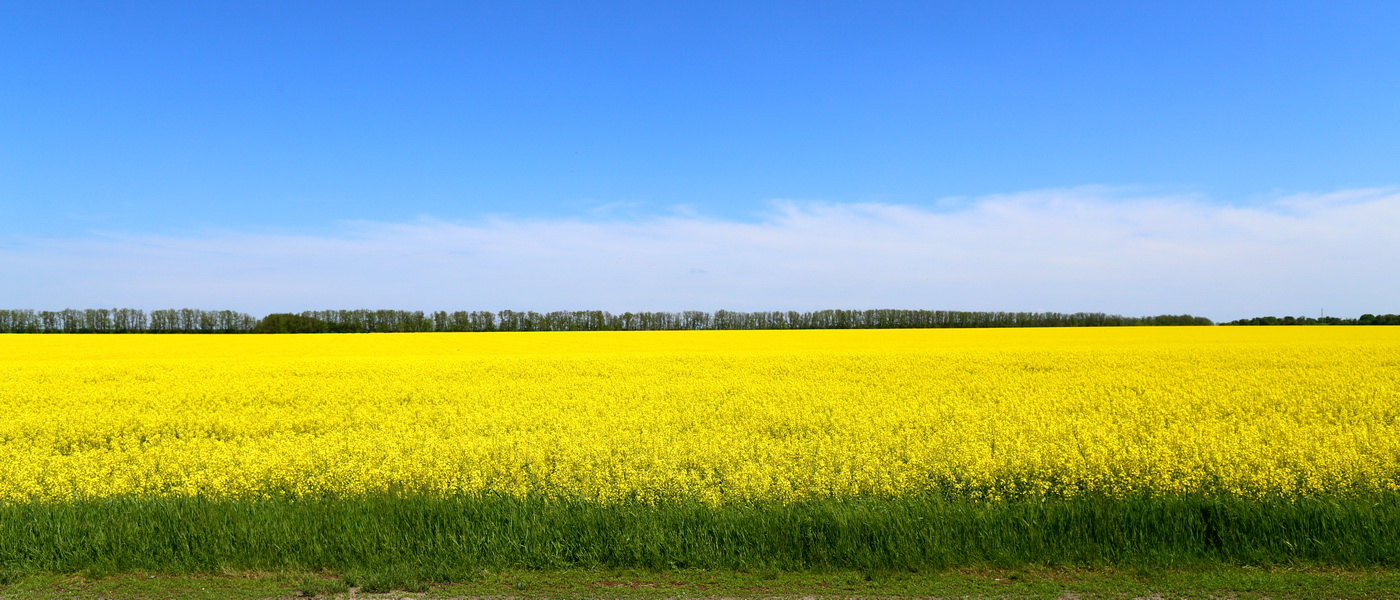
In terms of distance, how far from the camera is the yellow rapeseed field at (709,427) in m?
7.67

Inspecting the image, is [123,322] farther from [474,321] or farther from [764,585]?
[764,585]

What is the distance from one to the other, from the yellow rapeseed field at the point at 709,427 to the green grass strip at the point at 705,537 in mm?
→ 1085

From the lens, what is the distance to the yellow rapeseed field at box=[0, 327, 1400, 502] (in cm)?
767

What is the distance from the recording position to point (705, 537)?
5.46m

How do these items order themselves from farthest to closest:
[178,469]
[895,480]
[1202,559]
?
[178,469], [895,480], [1202,559]

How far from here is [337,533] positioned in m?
5.62

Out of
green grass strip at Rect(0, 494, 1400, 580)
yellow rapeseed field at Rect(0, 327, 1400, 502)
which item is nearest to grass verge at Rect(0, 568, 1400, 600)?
green grass strip at Rect(0, 494, 1400, 580)

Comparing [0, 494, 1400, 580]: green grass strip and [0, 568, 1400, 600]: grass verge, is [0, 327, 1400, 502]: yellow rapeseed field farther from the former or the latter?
[0, 568, 1400, 600]: grass verge

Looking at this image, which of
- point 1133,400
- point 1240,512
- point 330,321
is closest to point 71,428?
Answer: point 1240,512

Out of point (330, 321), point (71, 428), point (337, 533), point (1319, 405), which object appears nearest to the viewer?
point (337, 533)

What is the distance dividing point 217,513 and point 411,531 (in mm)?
1684

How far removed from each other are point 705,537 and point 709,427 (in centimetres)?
606

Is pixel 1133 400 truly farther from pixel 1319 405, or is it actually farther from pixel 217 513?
pixel 217 513

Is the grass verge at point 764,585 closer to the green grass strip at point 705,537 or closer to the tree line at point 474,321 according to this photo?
the green grass strip at point 705,537
